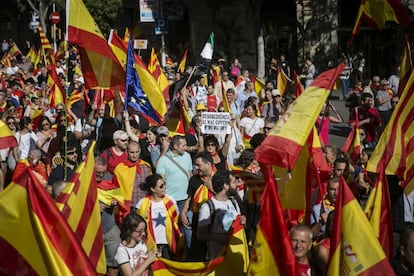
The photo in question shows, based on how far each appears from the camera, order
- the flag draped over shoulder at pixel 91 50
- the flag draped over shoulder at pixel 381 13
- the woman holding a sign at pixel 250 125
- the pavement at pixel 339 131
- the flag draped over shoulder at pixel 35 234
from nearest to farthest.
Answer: the flag draped over shoulder at pixel 35 234 → the flag draped over shoulder at pixel 91 50 → the woman holding a sign at pixel 250 125 → the flag draped over shoulder at pixel 381 13 → the pavement at pixel 339 131

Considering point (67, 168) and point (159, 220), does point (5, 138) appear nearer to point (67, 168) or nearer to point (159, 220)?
point (67, 168)

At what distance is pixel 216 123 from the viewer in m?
11.6

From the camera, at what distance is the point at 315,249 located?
660 centimetres

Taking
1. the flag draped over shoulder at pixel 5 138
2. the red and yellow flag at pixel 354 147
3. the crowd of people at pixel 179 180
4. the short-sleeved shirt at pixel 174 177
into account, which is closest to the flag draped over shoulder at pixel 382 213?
the crowd of people at pixel 179 180

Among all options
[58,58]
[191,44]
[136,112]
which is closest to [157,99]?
[136,112]

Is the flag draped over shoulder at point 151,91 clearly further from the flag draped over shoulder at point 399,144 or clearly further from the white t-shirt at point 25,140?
the flag draped over shoulder at point 399,144

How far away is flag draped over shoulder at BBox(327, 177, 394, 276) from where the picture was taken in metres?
5.82

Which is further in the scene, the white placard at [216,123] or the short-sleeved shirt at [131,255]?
the white placard at [216,123]

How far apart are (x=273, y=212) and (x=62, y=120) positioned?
7.34 metres

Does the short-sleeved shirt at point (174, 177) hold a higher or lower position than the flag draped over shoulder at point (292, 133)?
lower

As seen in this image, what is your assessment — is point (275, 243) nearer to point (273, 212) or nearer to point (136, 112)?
point (273, 212)

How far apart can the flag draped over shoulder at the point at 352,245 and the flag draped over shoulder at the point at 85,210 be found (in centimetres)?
156

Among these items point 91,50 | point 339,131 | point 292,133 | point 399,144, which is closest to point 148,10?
point 339,131

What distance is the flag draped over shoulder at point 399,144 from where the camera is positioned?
311 inches
